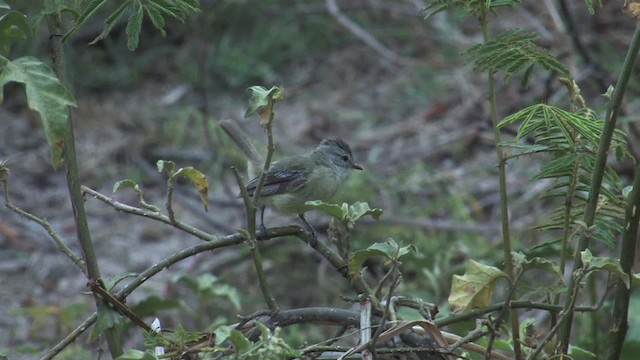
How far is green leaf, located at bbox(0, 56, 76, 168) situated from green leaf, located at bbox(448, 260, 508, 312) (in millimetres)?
779

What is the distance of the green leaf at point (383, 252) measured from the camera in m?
1.66

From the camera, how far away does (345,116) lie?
288 inches

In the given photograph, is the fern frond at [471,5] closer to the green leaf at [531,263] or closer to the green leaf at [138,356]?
the green leaf at [531,263]

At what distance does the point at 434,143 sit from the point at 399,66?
972mm

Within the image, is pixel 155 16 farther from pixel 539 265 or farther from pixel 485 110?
pixel 485 110

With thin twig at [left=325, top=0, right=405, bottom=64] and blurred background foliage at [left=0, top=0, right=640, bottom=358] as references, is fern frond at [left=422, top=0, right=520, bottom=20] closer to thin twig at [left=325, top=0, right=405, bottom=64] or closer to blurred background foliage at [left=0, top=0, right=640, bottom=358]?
blurred background foliage at [left=0, top=0, right=640, bottom=358]

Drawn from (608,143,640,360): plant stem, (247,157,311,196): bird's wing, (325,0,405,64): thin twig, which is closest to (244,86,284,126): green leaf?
(608,143,640,360): plant stem

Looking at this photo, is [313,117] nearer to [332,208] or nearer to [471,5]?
[471,5]

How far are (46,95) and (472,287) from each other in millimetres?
854

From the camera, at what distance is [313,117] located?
7.33 metres

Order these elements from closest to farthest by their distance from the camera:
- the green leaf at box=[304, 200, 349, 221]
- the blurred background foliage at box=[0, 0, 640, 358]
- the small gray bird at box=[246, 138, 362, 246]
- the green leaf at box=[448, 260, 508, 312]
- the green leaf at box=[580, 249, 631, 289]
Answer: the green leaf at box=[580, 249, 631, 289] → the green leaf at box=[304, 200, 349, 221] → the green leaf at box=[448, 260, 508, 312] → the small gray bird at box=[246, 138, 362, 246] → the blurred background foliage at box=[0, 0, 640, 358]

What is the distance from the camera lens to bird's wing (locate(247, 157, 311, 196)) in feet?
12.4

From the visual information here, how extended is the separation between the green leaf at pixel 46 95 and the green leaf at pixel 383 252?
533 millimetres

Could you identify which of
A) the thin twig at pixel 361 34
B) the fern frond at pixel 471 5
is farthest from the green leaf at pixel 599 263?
the thin twig at pixel 361 34
